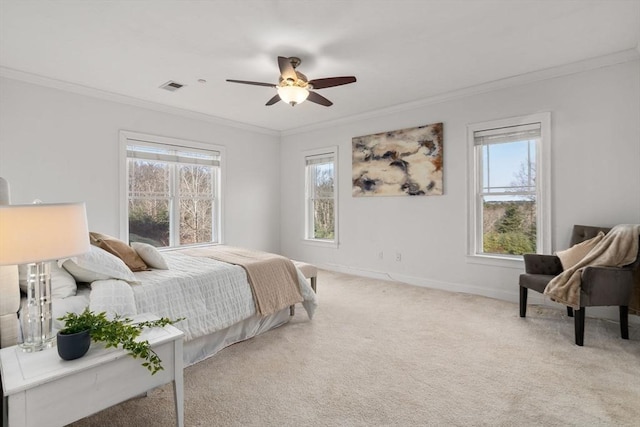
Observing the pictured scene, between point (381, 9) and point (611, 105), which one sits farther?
point (611, 105)

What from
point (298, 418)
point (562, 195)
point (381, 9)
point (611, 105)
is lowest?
point (298, 418)

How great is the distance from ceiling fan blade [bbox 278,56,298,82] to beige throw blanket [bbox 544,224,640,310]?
118 inches

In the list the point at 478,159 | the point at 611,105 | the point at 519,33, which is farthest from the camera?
the point at 478,159

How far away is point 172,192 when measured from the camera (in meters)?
4.98

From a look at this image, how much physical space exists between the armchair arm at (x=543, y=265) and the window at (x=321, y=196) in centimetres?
298

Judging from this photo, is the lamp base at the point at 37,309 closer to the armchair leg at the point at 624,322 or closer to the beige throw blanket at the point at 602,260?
the beige throw blanket at the point at 602,260

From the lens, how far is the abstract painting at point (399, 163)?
4.47m

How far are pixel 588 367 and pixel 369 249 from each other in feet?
10.3

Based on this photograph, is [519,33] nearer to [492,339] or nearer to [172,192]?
[492,339]

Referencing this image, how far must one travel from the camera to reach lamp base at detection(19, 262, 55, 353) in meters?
1.41

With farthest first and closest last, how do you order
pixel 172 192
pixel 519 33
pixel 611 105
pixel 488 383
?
pixel 172 192
pixel 611 105
pixel 519 33
pixel 488 383

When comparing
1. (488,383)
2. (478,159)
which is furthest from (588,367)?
(478,159)

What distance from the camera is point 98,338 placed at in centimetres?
136

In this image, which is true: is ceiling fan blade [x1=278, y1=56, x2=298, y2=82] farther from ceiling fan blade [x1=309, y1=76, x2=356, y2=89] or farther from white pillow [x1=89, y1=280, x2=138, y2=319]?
white pillow [x1=89, y1=280, x2=138, y2=319]
